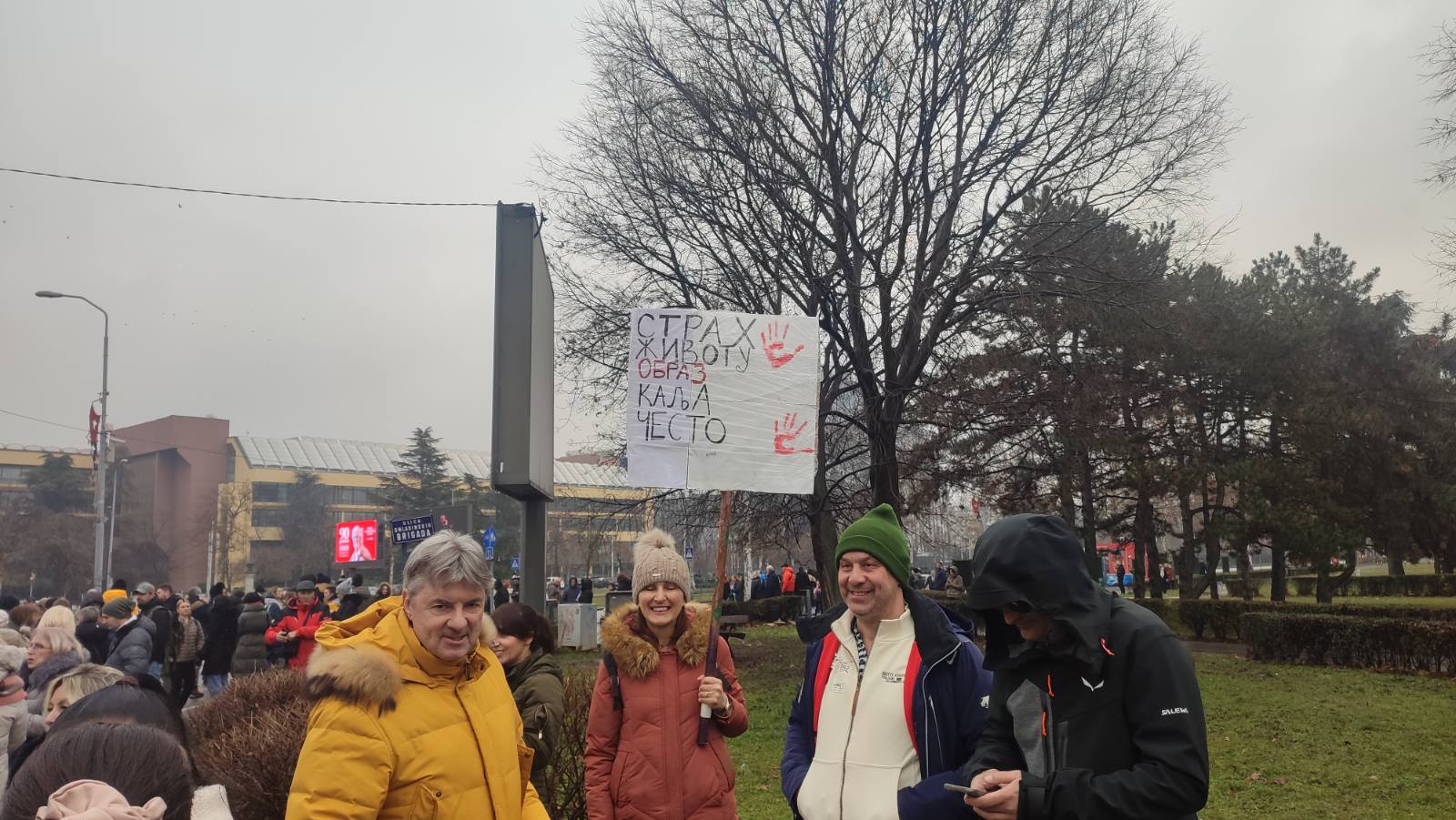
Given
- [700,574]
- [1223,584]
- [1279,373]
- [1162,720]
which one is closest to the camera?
[1162,720]

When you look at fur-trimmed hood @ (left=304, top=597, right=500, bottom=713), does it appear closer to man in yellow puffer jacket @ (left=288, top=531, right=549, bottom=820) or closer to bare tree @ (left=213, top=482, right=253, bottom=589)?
man in yellow puffer jacket @ (left=288, top=531, right=549, bottom=820)

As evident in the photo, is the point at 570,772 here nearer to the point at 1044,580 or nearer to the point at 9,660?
the point at 9,660

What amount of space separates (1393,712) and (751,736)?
25.6 ft

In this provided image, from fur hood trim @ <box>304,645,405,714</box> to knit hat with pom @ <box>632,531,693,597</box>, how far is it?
1808mm

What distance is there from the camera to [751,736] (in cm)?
1192

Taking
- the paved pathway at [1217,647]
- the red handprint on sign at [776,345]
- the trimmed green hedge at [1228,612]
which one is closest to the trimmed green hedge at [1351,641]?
the paved pathway at [1217,647]

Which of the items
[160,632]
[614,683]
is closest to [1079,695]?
[614,683]

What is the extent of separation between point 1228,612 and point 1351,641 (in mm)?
5784

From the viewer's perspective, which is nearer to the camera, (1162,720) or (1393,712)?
(1162,720)

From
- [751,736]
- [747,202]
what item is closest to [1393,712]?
[751,736]

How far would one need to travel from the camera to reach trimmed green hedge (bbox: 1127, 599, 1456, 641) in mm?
21250

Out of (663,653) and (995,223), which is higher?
(995,223)

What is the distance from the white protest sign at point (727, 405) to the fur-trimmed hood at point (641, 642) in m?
2.17

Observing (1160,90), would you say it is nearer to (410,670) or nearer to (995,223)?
(995,223)
